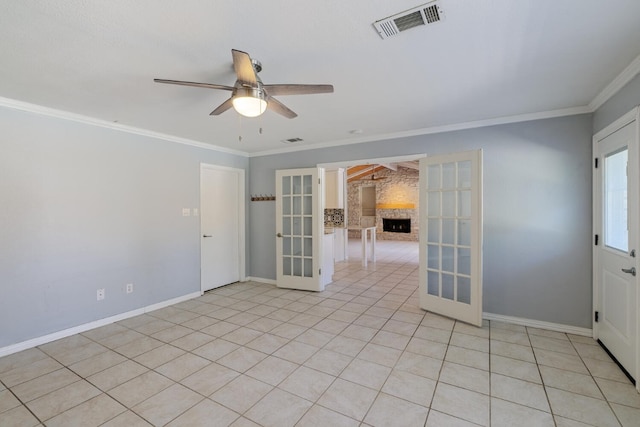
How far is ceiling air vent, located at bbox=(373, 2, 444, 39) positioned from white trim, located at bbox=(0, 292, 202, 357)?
4.17m

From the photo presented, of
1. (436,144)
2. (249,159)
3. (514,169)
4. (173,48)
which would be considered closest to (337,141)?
(436,144)

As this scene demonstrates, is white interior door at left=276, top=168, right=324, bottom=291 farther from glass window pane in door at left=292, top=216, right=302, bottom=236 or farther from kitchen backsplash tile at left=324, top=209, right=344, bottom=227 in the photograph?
kitchen backsplash tile at left=324, top=209, right=344, bottom=227

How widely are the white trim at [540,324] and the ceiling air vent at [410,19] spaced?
3.37 m

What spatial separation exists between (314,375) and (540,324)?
273 centimetres

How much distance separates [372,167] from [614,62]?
958cm

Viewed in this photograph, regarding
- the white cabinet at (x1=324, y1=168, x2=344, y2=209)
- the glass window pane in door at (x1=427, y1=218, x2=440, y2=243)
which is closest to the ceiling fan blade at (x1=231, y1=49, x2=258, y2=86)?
the glass window pane in door at (x1=427, y1=218, x2=440, y2=243)

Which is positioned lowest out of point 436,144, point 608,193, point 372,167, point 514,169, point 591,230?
point 591,230

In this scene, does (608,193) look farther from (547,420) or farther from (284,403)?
(284,403)

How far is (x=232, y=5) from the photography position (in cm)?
154

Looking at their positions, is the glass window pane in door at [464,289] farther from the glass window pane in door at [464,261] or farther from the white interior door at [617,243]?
the white interior door at [617,243]

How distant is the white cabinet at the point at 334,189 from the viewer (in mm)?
7883

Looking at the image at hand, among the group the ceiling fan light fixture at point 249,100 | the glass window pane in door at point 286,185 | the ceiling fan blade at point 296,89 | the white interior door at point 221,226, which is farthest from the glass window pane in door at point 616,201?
the white interior door at point 221,226

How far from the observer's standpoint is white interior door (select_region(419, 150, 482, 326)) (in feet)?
11.0

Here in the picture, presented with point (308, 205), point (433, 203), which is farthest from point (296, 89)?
point (308, 205)
